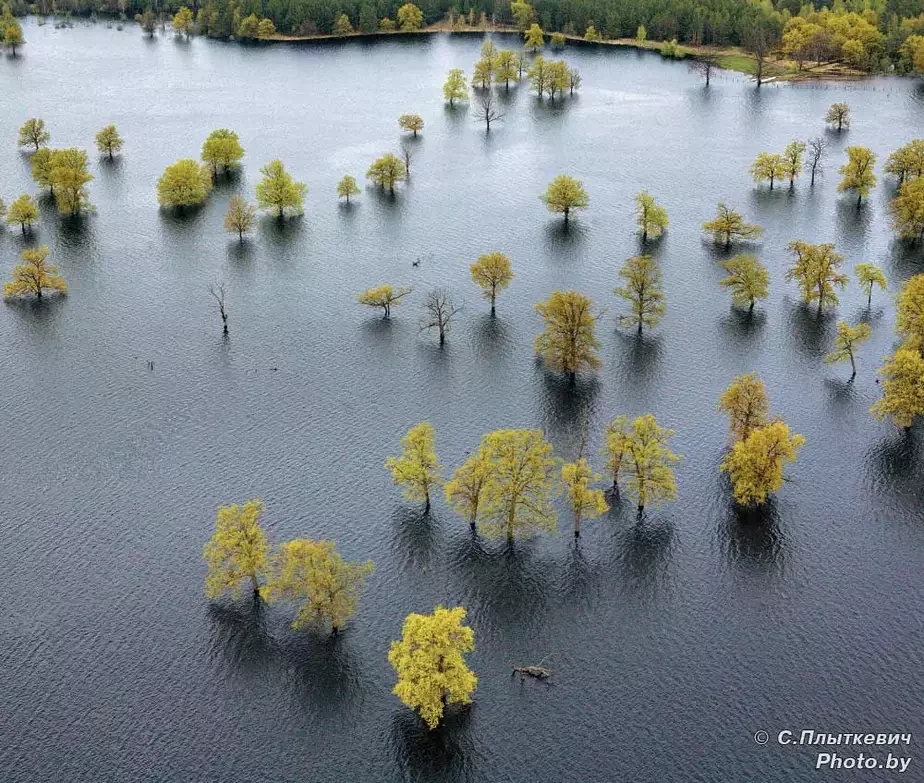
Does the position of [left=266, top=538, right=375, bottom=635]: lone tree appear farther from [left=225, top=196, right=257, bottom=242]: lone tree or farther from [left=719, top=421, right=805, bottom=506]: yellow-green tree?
[left=225, top=196, right=257, bottom=242]: lone tree

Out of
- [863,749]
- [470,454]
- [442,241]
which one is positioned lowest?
[863,749]

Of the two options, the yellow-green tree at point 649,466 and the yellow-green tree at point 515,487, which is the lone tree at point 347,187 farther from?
the yellow-green tree at point 649,466

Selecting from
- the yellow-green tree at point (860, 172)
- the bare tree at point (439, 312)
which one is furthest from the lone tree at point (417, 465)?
the yellow-green tree at point (860, 172)

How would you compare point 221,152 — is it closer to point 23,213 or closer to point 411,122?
point 23,213

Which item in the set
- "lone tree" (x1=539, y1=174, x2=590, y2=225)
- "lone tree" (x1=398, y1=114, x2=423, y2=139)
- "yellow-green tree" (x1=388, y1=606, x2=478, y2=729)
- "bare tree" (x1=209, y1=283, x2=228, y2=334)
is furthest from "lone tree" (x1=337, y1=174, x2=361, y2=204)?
"yellow-green tree" (x1=388, y1=606, x2=478, y2=729)

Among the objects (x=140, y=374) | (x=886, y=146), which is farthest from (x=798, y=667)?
(x=886, y=146)

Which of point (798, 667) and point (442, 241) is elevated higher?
point (442, 241)

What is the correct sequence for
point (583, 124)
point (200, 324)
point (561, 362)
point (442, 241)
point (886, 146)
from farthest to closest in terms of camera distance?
1. point (583, 124)
2. point (886, 146)
3. point (442, 241)
4. point (200, 324)
5. point (561, 362)

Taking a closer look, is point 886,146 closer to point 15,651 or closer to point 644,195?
point 644,195
